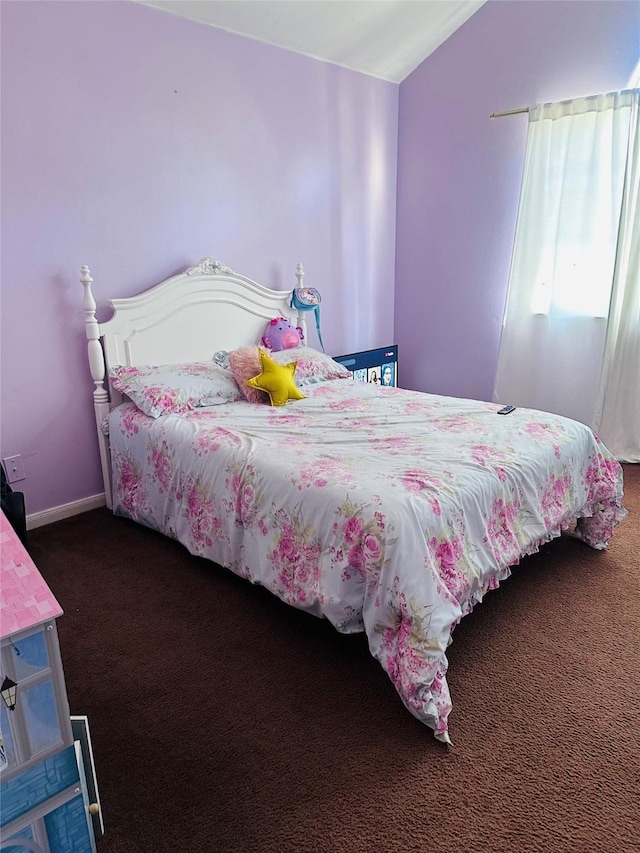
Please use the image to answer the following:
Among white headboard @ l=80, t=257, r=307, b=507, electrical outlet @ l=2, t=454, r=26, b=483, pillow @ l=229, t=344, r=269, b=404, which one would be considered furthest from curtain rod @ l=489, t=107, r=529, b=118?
electrical outlet @ l=2, t=454, r=26, b=483

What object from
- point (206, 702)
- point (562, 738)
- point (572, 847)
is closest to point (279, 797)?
point (206, 702)

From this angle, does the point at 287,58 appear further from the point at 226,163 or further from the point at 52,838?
the point at 52,838

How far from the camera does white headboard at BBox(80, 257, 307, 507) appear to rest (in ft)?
9.27

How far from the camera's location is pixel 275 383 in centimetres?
286

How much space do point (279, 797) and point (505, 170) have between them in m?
3.79

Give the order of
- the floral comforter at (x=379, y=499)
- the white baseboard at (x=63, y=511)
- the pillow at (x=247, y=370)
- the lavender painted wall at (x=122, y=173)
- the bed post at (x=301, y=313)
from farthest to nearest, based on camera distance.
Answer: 1. the bed post at (x=301, y=313)
2. the pillow at (x=247, y=370)
3. the white baseboard at (x=63, y=511)
4. the lavender painted wall at (x=122, y=173)
5. the floral comforter at (x=379, y=499)

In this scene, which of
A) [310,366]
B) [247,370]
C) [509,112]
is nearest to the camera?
[247,370]

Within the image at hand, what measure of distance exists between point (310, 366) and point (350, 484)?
1.62 metres

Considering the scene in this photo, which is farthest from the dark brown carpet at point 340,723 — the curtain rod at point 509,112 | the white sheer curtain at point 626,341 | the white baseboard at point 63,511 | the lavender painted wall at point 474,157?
the curtain rod at point 509,112

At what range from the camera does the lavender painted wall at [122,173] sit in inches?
99.6

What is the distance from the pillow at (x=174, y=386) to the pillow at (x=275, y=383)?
0.54 feet

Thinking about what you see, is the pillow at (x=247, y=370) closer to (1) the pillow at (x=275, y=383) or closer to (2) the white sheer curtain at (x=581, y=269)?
(1) the pillow at (x=275, y=383)

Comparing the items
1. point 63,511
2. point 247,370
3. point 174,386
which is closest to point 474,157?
point 247,370

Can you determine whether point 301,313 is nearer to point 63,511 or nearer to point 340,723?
point 63,511
